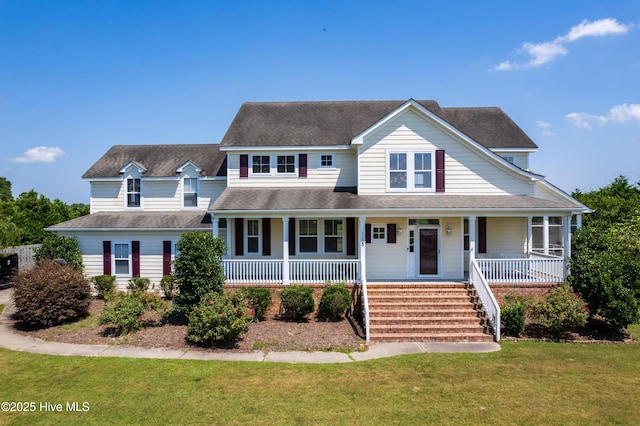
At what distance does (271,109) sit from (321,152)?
4807 mm

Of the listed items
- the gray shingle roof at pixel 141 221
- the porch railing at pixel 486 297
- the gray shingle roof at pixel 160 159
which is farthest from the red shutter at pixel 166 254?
the porch railing at pixel 486 297

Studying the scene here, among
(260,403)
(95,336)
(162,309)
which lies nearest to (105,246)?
(162,309)

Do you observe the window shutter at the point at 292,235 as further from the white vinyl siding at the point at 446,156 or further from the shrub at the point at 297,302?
the white vinyl siding at the point at 446,156

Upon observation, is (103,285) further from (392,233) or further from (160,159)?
(392,233)

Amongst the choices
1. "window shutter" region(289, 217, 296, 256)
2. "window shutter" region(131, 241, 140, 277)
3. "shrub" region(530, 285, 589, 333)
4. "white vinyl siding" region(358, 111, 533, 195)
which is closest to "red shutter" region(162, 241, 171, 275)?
"window shutter" region(131, 241, 140, 277)

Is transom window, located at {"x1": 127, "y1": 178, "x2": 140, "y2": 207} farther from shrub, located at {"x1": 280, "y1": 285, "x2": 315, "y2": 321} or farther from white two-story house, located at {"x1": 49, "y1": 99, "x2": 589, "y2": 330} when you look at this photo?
shrub, located at {"x1": 280, "y1": 285, "x2": 315, "y2": 321}

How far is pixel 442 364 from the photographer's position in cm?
970

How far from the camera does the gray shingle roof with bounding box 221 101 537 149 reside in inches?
706

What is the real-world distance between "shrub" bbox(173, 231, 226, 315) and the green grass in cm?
309

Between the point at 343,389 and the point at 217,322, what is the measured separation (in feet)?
15.0

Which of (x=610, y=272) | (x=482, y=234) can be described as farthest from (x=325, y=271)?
(x=610, y=272)

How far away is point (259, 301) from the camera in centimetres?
1352

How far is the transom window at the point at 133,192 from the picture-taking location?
20.4m

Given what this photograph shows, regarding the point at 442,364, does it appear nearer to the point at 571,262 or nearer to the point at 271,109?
the point at 571,262
